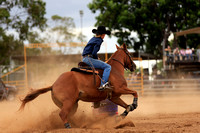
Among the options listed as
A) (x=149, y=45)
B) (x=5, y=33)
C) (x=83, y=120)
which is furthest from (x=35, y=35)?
(x=83, y=120)

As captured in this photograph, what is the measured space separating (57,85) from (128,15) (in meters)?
23.2

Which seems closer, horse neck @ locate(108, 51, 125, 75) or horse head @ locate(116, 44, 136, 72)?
horse neck @ locate(108, 51, 125, 75)

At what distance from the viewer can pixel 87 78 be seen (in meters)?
7.44

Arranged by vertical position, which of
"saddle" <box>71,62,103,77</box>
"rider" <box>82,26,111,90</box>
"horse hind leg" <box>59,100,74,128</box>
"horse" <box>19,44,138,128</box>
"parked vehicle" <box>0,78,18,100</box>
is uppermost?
"rider" <box>82,26,111,90</box>

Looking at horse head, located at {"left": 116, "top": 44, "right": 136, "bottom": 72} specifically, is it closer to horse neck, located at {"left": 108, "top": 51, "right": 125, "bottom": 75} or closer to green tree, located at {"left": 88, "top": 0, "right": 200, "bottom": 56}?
horse neck, located at {"left": 108, "top": 51, "right": 125, "bottom": 75}

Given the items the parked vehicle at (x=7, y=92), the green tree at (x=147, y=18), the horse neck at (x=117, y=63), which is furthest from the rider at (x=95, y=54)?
the green tree at (x=147, y=18)

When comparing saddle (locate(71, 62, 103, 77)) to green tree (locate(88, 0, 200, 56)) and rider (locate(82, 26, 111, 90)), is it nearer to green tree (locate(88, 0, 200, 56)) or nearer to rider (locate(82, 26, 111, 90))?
rider (locate(82, 26, 111, 90))

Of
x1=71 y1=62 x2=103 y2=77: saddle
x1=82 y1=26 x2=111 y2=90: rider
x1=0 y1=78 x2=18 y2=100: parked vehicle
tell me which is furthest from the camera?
x1=0 y1=78 x2=18 y2=100: parked vehicle

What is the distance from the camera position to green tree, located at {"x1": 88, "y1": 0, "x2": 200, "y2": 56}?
95.5ft

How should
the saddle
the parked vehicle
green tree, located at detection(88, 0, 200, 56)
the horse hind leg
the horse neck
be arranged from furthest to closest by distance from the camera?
green tree, located at detection(88, 0, 200, 56), the parked vehicle, the horse neck, the saddle, the horse hind leg

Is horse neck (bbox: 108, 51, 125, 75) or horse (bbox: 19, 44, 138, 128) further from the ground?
horse neck (bbox: 108, 51, 125, 75)

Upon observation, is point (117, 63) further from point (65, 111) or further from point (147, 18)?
point (147, 18)

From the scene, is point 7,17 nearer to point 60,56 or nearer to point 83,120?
point 60,56

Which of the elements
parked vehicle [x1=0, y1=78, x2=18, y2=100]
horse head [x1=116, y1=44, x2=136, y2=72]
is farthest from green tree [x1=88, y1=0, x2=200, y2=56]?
horse head [x1=116, y1=44, x2=136, y2=72]
